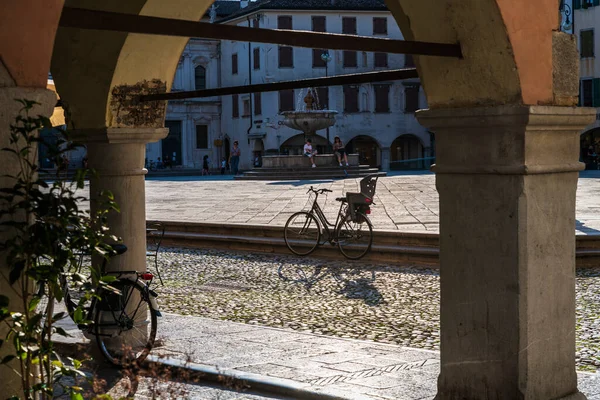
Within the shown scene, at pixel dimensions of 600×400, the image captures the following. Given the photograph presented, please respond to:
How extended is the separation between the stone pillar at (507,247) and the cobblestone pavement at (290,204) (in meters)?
8.26

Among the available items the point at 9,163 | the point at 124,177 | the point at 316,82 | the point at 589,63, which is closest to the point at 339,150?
the point at 589,63

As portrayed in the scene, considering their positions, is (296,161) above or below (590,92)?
below

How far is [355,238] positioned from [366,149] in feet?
145

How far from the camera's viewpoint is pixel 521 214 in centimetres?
499

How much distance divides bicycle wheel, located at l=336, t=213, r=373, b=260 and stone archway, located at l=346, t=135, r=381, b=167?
143 ft

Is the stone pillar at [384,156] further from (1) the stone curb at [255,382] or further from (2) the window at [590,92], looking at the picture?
(1) the stone curb at [255,382]

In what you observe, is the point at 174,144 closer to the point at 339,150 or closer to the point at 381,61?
the point at 381,61

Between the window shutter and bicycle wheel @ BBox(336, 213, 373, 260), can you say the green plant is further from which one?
the window shutter

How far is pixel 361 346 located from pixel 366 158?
50.2 meters

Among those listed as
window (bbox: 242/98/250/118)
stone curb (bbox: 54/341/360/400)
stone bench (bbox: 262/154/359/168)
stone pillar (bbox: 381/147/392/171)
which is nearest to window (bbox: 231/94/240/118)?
window (bbox: 242/98/250/118)

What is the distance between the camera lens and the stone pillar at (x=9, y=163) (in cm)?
370

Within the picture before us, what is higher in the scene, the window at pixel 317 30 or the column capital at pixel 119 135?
the window at pixel 317 30

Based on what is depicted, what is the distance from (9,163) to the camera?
375 cm

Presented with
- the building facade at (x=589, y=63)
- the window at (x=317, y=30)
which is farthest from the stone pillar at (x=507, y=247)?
the window at (x=317, y=30)
